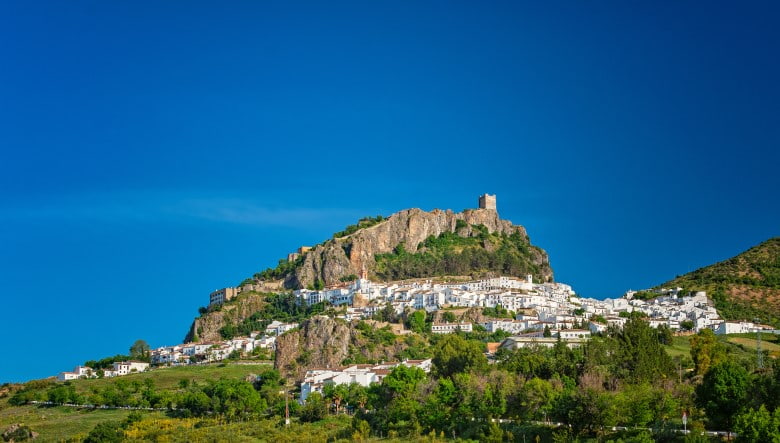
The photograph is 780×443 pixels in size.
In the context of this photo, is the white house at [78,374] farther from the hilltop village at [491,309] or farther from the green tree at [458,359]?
the green tree at [458,359]

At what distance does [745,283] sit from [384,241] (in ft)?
157

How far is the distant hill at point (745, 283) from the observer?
97188 millimetres

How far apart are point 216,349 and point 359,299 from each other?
18.8 m

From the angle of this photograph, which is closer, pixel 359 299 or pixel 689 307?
pixel 689 307

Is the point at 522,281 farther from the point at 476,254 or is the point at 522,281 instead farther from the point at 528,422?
the point at 528,422

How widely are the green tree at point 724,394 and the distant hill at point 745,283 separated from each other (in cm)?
4810

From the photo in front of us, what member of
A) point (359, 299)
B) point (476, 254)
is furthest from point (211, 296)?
point (476, 254)

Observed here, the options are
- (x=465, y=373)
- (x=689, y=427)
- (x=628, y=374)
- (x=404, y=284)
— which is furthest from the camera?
(x=404, y=284)

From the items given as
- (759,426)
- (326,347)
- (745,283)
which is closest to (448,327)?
(326,347)

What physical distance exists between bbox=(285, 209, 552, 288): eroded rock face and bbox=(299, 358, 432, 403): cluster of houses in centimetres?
4360

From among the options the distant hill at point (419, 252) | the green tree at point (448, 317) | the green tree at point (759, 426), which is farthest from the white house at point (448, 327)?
the green tree at point (759, 426)

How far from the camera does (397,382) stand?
59.4m

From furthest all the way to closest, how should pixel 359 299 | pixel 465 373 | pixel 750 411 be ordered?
pixel 359 299 < pixel 465 373 < pixel 750 411

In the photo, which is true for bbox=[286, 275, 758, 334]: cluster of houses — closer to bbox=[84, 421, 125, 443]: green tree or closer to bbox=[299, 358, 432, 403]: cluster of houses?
bbox=[299, 358, 432, 403]: cluster of houses
